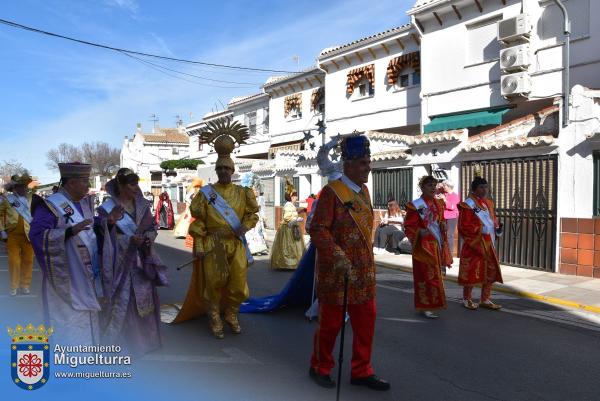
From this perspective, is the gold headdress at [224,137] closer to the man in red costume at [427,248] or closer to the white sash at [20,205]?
the man in red costume at [427,248]

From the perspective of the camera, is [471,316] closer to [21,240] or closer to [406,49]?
[21,240]

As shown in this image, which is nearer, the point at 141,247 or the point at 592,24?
the point at 141,247

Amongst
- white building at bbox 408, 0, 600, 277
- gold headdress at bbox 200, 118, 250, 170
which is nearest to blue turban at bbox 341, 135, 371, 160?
gold headdress at bbox 200, 118, 250, 170

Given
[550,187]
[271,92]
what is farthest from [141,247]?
[271,92]

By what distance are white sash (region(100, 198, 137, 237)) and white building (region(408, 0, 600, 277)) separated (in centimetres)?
874

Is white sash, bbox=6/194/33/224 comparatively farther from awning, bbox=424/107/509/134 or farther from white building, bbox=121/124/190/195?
white building, bbox=121/124/190/195

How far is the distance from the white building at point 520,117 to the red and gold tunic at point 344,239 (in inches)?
297

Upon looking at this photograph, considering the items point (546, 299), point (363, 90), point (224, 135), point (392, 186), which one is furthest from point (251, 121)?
point (224, 135)

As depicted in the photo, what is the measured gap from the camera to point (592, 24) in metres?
13.2

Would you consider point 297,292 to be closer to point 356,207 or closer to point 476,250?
point 476,250

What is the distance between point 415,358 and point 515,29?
39.5 feet

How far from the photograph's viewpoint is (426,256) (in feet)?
20.6

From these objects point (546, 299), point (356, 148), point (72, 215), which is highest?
point (356, 148)

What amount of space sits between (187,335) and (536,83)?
12.8 metres
